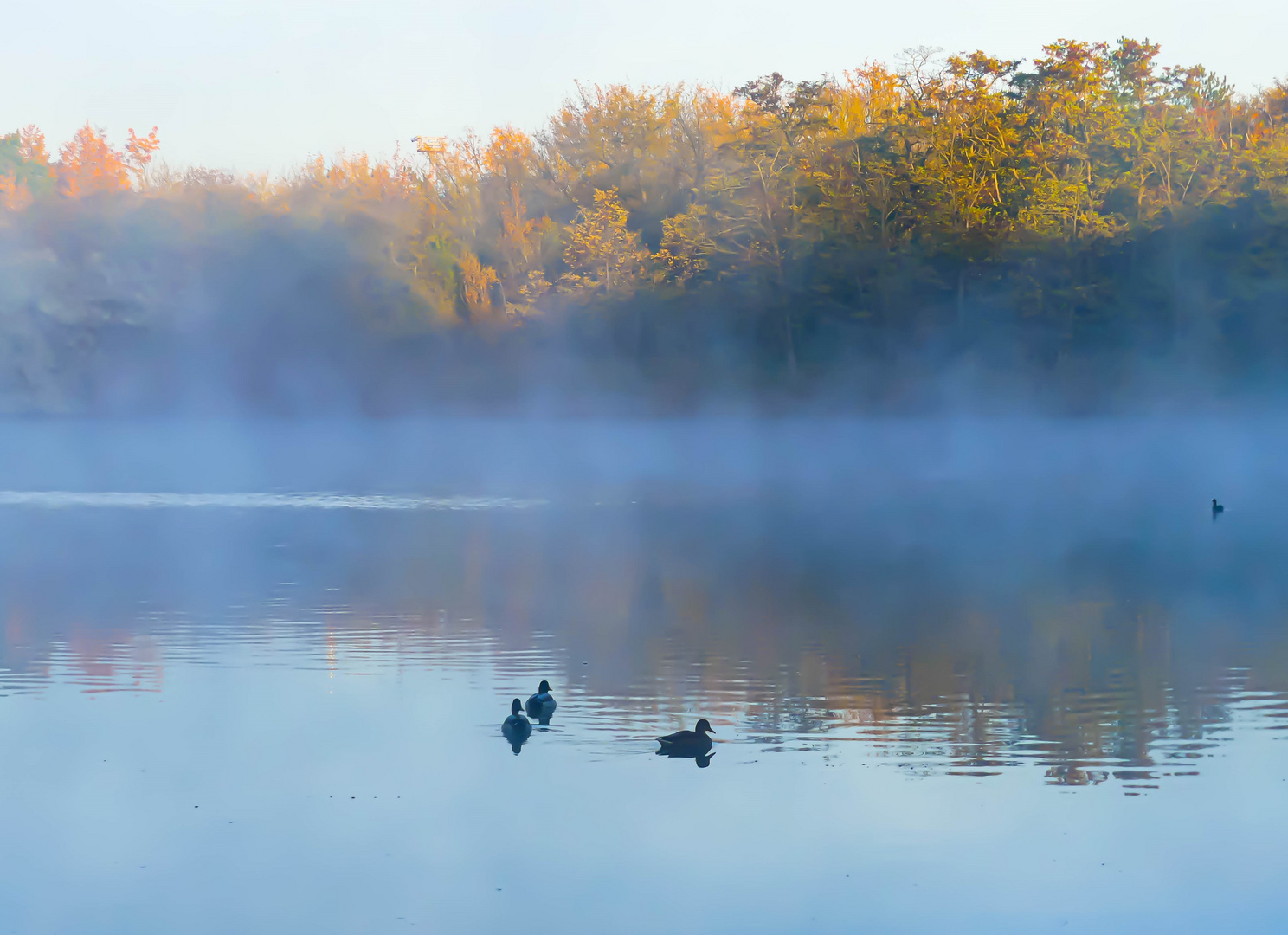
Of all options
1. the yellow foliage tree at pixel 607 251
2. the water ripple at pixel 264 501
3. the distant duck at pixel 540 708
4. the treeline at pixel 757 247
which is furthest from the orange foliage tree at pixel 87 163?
the distant duck at pixel 540 708

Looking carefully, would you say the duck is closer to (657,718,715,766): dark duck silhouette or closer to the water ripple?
(657,718,715,766): dark duck silhouette

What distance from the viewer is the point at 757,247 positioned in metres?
65.1

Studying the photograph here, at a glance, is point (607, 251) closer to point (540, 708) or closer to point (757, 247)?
point (757, 247)

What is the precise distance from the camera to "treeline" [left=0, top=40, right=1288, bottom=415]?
2335 inches

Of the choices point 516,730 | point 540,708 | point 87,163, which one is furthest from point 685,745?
point 87,163

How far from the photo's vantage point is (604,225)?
67.5m

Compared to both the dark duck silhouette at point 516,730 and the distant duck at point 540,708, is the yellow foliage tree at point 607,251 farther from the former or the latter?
the dark duck silhouette at point 516,730

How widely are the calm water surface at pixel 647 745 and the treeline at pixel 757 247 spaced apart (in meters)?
41.5

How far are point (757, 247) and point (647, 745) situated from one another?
185 feet

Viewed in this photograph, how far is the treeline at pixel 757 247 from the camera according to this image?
195ft

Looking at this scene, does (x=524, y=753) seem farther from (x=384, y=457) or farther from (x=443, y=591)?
(x=384, y=457)

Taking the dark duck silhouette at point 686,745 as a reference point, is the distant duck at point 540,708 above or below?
above

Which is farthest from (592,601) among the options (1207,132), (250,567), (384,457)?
(1207,132)

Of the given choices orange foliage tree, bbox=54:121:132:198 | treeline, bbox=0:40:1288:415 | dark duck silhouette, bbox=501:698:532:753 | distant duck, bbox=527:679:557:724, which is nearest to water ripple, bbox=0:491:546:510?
distant duck, bbox=527:679:557:724
